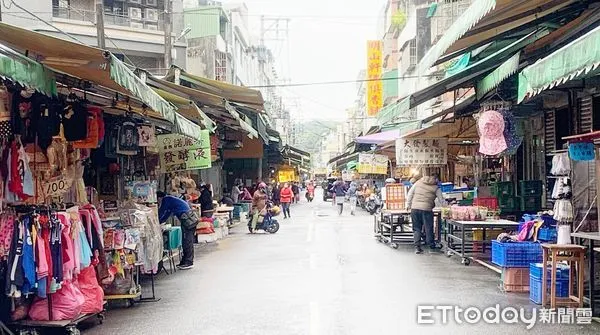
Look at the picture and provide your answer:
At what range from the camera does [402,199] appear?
1711cm

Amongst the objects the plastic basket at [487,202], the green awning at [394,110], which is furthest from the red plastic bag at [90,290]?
the plastic basket at [487,202]

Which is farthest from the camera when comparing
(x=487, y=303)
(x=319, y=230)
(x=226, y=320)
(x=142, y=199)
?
(x=319, y=230)

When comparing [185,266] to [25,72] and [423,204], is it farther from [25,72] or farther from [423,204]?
[25,72]

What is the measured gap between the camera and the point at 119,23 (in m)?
29.8

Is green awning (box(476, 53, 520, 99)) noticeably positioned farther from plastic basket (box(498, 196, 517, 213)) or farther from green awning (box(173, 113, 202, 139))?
green awning (box(173, 113, 202, 139))

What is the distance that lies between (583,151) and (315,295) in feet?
13.8

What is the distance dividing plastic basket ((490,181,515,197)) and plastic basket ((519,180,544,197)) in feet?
2.07

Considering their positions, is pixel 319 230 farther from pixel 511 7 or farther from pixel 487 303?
pixel 511 7

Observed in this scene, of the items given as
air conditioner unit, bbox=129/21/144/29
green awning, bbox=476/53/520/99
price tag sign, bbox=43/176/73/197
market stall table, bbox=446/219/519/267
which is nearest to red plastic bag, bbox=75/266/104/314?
Answer: price tag sign, bbox=43/176/73/197

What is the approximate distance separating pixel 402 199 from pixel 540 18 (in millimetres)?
8663

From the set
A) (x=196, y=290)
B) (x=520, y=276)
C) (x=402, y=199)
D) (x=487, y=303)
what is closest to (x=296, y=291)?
(x=196, y=290)

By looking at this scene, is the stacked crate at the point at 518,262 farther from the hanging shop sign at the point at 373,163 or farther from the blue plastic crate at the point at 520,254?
the hanging shop sign at the point at 373,163

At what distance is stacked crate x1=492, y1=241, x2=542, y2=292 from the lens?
9562mm

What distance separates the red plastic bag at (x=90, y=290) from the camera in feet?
24.5
